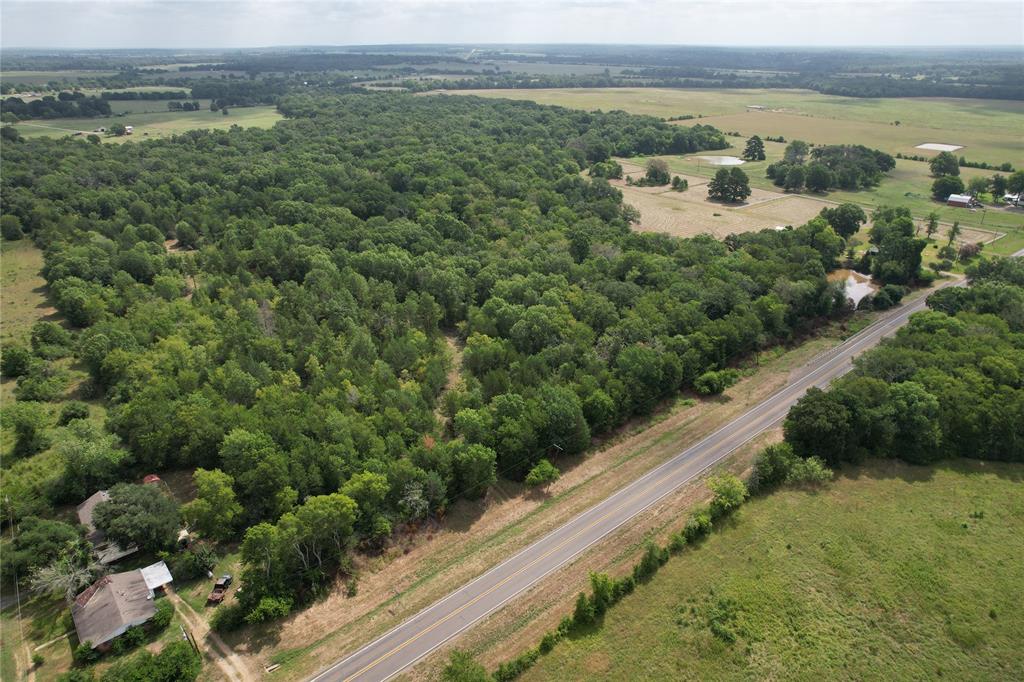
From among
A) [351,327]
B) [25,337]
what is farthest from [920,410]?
[25,337]

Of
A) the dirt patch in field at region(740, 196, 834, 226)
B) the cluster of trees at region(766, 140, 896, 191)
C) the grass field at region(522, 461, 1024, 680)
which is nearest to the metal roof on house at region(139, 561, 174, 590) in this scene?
the grass field at region(522, 461, 1024, 680)

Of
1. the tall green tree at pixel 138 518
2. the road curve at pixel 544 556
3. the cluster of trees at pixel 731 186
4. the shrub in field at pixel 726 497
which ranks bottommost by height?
the road curve at pixel 544 556

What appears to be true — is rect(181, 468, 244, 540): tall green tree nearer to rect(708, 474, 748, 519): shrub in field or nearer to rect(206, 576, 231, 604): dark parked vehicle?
rect(206, 576, 231, 604): dark parked vehicle

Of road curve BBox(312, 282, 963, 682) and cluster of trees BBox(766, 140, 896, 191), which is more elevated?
cluster of trees BBox(766, 140, 896, 191)

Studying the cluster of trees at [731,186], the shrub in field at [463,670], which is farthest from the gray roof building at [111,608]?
the cluster of trees at [731,186]

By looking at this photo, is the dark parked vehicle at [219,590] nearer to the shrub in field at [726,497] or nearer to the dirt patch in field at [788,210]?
the shrub in field at [726,497]

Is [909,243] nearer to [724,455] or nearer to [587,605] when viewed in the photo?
[724,455]
